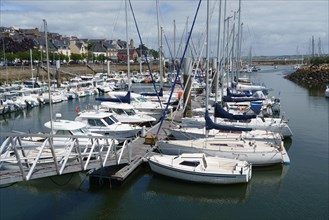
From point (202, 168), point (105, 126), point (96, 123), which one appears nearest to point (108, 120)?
point (105, 126)

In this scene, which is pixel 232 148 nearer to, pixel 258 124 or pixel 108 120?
pixel 258 124

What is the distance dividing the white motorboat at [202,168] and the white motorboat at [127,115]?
34.5 feet

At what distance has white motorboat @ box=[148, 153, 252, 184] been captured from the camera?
1844 cm

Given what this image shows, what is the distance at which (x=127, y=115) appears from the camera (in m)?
31.7

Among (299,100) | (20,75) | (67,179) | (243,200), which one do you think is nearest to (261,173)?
(243,200)

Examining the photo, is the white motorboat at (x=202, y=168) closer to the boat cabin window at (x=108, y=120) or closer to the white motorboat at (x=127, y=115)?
the boat cabin window at (x=108, y=120)

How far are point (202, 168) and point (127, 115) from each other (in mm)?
14162

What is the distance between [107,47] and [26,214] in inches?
5392

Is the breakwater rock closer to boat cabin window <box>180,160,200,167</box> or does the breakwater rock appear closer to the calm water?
the calm water

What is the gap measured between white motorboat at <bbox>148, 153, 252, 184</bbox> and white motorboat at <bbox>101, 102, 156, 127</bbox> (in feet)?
34.5

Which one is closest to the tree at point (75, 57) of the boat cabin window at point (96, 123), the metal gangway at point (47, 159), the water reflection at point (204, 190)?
the boat cabin window at point (96, 123)

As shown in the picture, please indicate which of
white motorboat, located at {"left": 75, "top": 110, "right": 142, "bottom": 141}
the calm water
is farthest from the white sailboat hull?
the calm water

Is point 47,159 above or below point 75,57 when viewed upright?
below

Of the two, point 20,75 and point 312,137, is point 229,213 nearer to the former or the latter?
point 312,137
